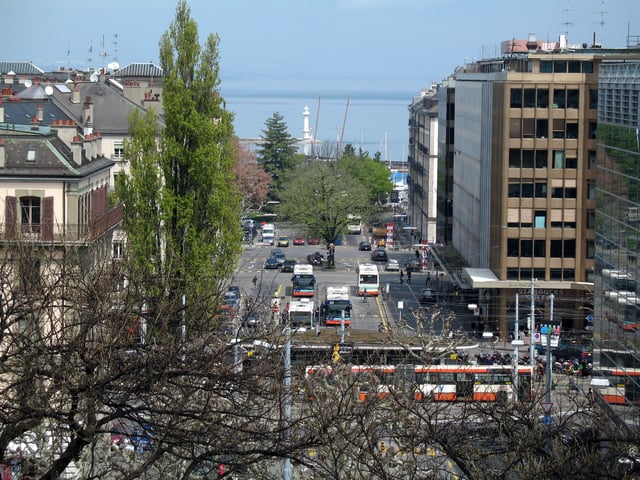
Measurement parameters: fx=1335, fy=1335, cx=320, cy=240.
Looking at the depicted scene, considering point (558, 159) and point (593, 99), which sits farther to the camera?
point (558, 159)

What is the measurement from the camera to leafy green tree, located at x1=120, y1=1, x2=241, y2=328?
4019 centimetres

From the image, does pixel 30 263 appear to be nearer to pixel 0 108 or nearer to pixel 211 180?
pixel 211 180

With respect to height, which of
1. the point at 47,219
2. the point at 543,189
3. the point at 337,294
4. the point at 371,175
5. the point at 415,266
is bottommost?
the point at 415,266

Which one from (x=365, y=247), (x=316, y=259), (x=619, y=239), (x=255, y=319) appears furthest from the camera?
(x=365, y=247)

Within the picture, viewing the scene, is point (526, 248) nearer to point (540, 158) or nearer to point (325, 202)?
point (540, 158)

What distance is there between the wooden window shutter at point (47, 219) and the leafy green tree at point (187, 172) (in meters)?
2.24

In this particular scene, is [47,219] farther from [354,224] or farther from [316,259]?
[354,224]

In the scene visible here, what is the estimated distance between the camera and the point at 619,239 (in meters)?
31.9

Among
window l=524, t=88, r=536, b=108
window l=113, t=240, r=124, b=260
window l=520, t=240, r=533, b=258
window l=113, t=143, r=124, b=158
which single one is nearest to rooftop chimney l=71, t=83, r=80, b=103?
window l=113, t=143, r=124, b=158

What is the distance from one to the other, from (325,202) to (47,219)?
52.0 metres

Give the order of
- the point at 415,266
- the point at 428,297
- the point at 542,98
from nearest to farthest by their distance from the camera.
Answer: the point at 542,98, the point at 428,297, the point at 415,266

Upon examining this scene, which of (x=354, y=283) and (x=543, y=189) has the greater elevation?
(x=543, y=189)

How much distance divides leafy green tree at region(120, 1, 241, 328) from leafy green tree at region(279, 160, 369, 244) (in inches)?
1810

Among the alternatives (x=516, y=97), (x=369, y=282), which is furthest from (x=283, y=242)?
(x=516, y=97)
